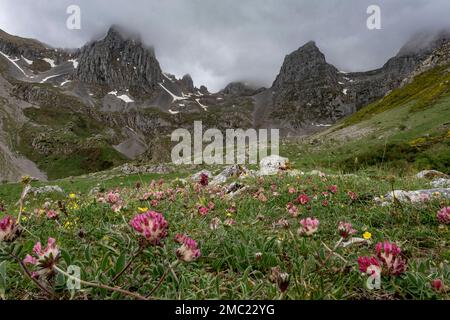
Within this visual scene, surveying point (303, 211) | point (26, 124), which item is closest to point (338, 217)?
point (303, 211)

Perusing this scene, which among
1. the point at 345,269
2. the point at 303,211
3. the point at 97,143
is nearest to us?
the point at 345,269

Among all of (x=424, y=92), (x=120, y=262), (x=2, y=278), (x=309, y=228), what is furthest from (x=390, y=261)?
(x=424, y=92)

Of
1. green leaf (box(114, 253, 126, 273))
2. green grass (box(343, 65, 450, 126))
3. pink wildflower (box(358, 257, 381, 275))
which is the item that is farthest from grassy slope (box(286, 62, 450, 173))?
green leaf (box(114, 253, 126, 273))

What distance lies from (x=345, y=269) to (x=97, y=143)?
199604mm

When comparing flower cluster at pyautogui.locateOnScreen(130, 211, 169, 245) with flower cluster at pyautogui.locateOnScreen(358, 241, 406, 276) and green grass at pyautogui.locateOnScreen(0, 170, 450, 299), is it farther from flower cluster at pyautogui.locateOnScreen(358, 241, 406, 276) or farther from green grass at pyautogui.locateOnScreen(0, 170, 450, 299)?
flower cluster at pyautogui.locateOnScreen(358, 241, 406, 276)

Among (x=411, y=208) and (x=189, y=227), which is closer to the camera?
(x=189, y=227)

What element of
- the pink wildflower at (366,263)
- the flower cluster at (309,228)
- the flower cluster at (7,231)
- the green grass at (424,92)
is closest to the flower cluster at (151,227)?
the flower cluster at (7,231)

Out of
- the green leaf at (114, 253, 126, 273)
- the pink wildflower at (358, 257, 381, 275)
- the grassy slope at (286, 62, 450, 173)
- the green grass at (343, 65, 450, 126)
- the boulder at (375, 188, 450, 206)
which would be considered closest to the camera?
the pink wildflower at (358, 257, 381, 275)

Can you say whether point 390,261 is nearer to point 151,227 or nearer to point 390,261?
point 390,261

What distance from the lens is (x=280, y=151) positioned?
35.0 meters

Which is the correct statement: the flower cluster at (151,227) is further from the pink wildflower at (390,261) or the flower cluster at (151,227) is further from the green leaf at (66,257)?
the pink wildflower at (390,261)

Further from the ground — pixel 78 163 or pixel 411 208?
pixel 78 163
